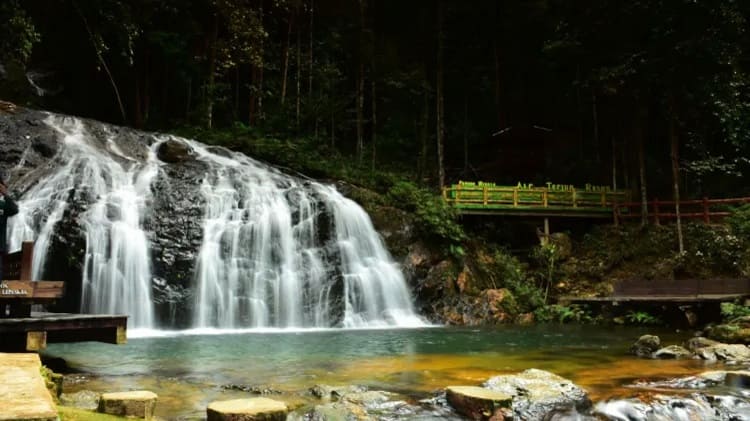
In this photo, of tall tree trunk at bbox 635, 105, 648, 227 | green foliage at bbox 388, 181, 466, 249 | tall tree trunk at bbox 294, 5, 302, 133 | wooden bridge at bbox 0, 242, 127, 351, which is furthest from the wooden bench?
tall tree trunk at bbox 294, 5, 302, 133

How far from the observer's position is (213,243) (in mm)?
15422

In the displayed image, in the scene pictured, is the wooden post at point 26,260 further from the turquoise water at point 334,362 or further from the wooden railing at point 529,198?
the wooden railing at point 529,198

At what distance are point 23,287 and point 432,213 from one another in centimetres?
1379

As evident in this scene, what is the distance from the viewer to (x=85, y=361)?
8.90 m

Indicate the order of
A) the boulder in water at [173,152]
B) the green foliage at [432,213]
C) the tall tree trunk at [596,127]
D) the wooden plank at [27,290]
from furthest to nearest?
the tall tree trunk at [596,127], the boulder in water at [173,152], the green foliage at [432,213], the wooden plank at [27,290]

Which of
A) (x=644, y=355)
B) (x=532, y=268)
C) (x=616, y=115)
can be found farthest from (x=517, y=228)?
(x=644, y=355)

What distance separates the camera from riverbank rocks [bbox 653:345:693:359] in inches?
384

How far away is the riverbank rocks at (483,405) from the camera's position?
5.57 metres

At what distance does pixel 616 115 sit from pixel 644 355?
63.1ft

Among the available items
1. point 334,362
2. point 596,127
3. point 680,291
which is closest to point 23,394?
point 334,362

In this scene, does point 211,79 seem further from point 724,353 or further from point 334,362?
point 724,353

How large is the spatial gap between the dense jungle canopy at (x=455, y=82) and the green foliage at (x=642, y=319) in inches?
240

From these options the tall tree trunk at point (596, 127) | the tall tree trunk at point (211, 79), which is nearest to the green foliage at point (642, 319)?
the tall tree trunk at point (596, 127)

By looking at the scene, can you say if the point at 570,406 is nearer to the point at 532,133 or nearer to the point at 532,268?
the point at 532,268
